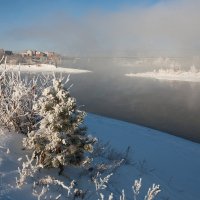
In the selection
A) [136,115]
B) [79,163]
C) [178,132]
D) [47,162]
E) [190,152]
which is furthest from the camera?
[136,115]

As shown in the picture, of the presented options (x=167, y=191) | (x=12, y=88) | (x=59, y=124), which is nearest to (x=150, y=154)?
(x=167, y=191)

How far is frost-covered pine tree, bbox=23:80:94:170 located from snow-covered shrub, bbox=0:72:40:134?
1.03 m

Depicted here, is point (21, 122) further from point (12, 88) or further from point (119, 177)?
point (119, 177)

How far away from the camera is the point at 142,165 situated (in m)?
10.3

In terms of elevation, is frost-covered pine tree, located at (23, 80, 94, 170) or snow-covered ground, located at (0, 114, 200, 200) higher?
frost-covered pine tree, located at (23, 80, 94, 170)

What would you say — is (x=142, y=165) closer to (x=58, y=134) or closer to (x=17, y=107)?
(x=17, y=107)

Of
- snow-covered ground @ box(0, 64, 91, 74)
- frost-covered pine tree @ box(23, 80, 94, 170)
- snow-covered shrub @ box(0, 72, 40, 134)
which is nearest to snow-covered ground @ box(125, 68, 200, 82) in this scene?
snow-covered ground @ box(0, 64, 91, 74)

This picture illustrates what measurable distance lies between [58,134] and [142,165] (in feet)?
15.7

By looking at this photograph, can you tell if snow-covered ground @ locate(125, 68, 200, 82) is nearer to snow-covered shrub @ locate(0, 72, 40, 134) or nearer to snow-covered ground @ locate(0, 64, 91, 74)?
snow-covered ground @ locate(0, 64, 91, 74)

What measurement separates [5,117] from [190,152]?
35.8 feet

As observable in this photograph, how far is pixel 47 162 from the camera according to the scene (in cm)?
607

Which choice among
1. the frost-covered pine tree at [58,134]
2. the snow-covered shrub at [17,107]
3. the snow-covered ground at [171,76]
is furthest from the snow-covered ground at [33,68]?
the snow-covered ground at [171,76]

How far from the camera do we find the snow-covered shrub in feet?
24.5

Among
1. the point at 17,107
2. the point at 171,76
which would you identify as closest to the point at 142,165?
the point at 17,107
